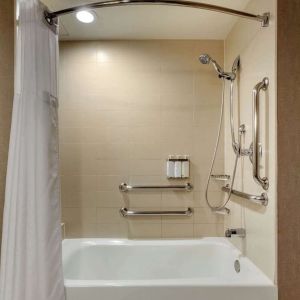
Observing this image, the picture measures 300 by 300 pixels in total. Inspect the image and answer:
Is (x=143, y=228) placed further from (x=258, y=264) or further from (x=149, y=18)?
(x=149, y=18)

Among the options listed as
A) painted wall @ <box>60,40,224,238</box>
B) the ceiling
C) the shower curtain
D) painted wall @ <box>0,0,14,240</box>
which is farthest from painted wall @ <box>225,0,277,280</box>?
painted wall @ <box>0,0,14,240</box>

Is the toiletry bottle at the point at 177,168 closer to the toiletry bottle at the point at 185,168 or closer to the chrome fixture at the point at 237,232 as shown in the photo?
the toiletry bottle at the point at 185,168

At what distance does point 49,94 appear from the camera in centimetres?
139

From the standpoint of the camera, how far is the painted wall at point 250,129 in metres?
1.42

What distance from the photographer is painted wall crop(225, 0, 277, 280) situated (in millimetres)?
1420

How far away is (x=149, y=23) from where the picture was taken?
201 centimetres

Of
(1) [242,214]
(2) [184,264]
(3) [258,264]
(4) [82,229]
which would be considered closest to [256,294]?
(3) [258,264]

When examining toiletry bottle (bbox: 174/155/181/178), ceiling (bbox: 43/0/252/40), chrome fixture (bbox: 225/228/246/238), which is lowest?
chrome fixture (bbox: 225/228/246/238)

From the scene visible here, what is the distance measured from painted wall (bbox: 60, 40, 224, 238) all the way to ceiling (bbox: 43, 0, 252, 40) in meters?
0.18

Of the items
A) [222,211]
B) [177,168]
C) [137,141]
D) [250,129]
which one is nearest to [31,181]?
[137,141]

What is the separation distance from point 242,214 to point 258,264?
36 cm

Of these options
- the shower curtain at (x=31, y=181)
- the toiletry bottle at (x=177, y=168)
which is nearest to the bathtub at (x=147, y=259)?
the toiletry bottle at (x=177, y=168)

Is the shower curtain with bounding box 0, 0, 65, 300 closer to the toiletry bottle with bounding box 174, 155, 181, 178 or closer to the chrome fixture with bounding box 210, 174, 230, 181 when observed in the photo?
the toiletry bottle with bounding box 174, 155, 181, 178

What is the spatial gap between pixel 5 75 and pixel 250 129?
1.45 metres
